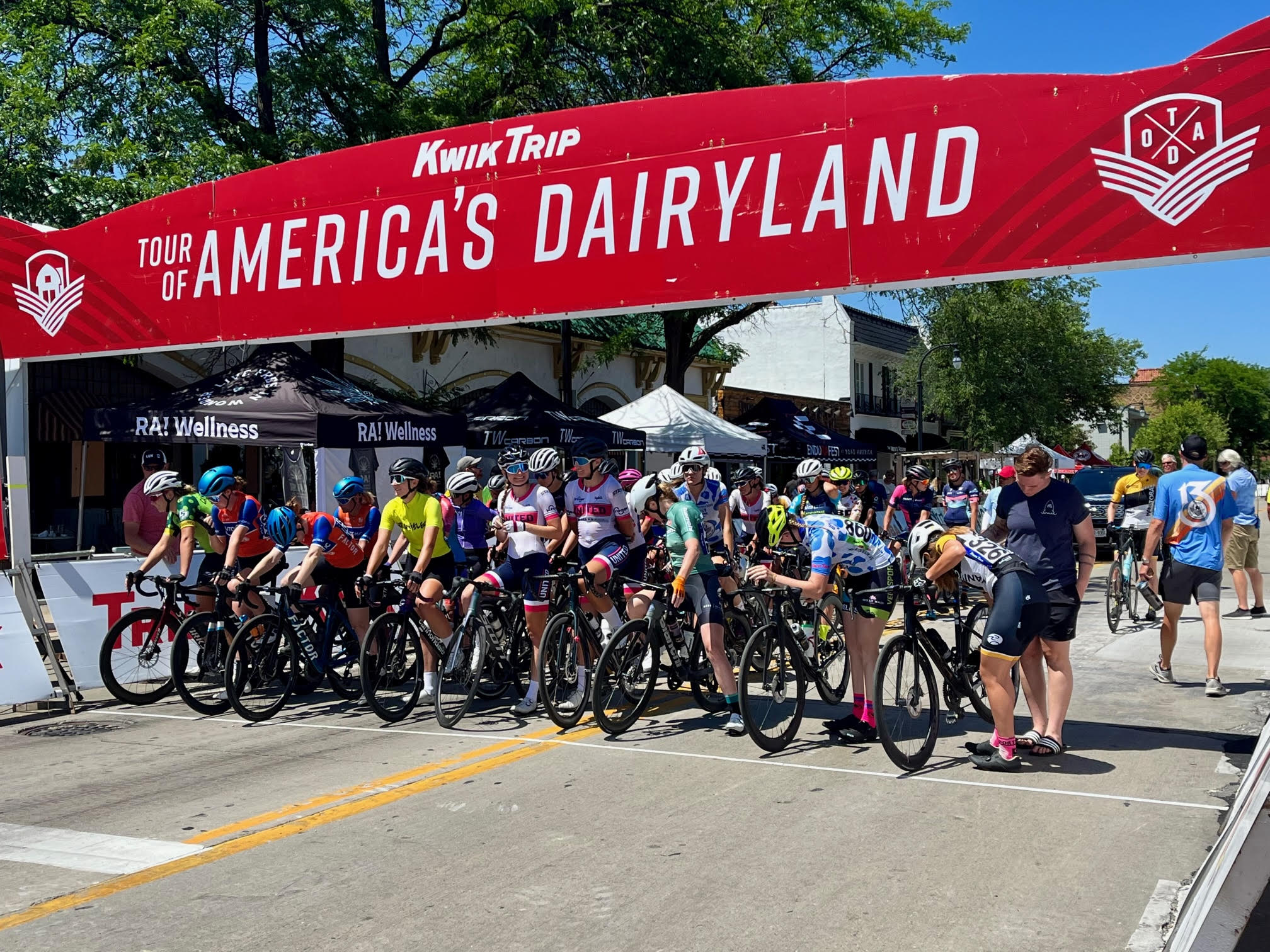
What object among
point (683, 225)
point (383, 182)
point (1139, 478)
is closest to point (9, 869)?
Answer: point (683, 225)

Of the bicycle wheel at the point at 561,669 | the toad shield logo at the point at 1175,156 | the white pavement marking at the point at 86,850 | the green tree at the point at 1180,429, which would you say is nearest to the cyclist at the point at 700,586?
the bicycle wheel at the point at 561,669

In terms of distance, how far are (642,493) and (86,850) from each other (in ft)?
17.4

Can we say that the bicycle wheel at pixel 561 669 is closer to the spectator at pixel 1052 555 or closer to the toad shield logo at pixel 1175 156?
the spectator at pixel 1052 555

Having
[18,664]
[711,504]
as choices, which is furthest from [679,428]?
[18,664]

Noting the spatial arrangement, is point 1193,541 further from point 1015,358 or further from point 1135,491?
point 1015,358

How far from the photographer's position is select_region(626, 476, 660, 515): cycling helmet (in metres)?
9.84

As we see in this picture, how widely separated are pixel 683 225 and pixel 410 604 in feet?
12.6

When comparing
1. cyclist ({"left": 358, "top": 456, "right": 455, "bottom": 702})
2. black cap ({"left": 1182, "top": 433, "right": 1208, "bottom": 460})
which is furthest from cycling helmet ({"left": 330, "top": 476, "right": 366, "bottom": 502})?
black cap ({"left": 1182, "top": 433, "right": 1208, "bottom": 460})

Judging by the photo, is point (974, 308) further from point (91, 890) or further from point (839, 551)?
point (91, 890)

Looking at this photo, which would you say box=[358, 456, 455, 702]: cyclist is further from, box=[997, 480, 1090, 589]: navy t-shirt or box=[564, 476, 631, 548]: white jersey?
box=[997, 480, 1090, 589]: navy t-shirt

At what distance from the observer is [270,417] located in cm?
1338

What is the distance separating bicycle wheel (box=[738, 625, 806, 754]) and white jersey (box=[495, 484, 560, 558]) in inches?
81.4

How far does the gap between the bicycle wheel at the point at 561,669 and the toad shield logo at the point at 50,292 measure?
806 cm

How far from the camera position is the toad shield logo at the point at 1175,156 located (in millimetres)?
8141
